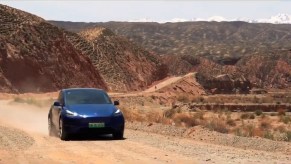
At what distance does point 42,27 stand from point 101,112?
210ft

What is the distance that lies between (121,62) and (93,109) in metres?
76.1

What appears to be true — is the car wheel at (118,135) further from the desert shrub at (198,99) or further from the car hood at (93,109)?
the desert shrub at (198,99)

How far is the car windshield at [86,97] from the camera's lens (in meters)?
18.3

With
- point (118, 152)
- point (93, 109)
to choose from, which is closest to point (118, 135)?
point (93, 109)

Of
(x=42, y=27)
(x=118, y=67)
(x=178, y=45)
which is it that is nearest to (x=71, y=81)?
(x=42, y=27)

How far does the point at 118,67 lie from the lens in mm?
91062

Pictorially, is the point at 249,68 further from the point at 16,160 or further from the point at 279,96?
the point at 16,160

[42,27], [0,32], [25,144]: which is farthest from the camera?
[42,27]

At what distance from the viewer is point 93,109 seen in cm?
1745

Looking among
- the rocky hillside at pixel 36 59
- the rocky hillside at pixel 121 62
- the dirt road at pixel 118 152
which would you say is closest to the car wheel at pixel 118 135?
the dirt road at pixel 118 152

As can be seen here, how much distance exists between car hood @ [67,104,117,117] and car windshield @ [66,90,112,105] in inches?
20.0

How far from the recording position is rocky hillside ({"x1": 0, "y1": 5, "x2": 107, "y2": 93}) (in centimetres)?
6894

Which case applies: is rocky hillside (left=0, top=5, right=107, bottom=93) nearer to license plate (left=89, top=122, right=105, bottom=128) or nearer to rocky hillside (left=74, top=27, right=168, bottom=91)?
rocky hillside (left=74, top=27, right=168, bottom=91)

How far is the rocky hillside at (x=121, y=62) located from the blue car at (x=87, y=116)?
64591 millimetres
